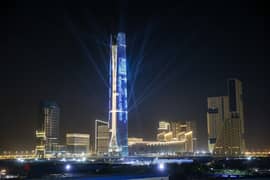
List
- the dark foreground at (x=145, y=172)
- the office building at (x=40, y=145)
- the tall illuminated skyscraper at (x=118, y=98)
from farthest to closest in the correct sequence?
1. the office building at (x=40, y=145)
2. the tall illuminated skyscraper at (x=118, y=98)
3. the dark foreground at (x=145, y=172)

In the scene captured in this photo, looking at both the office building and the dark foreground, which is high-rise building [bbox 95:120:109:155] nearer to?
the office building

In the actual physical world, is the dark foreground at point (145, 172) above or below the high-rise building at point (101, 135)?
below

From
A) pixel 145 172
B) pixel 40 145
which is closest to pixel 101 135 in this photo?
pixel 40 145

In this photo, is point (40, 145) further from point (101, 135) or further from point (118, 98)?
point (118, 98)

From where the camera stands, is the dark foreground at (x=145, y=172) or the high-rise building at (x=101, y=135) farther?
the high-rise building at (x=101, y=135)

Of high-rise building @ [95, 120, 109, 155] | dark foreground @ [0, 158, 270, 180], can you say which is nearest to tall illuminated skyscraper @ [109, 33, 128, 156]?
dark foreground @ [0, 158, 270, 180]

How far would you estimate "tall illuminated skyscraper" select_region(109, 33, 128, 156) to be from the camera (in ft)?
366

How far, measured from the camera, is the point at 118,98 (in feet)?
376

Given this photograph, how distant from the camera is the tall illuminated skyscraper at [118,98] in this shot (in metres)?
112

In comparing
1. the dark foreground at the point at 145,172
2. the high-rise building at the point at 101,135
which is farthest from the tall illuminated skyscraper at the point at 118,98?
the high-rise building at the point at 101,135

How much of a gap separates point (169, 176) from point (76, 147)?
173272mm

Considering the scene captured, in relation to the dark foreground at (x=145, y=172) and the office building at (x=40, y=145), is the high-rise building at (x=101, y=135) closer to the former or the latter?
the office building at (x=40, y=145)

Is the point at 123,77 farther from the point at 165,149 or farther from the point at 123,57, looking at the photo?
the point at 165,149

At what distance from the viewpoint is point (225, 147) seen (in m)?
172
